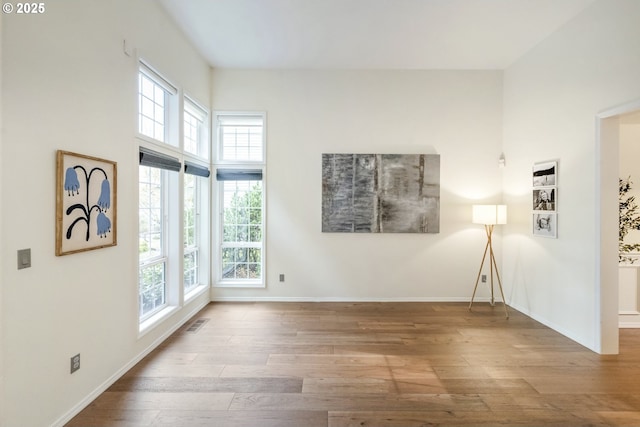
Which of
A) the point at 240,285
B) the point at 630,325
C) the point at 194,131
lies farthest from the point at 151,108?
the point at 630,325

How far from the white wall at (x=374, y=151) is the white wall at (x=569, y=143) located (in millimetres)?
536

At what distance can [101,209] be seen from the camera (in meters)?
2.39

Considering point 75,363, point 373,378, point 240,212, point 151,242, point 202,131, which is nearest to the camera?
point 75,363

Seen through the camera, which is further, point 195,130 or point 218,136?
point 218,136

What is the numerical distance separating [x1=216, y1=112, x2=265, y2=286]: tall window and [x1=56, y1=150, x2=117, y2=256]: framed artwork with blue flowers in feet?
7.49

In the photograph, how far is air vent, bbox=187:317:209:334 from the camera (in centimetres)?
363

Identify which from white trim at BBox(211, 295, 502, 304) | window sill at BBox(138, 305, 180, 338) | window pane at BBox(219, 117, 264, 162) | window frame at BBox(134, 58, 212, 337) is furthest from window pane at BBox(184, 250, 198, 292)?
window pane at BBox(219, 117, 264, 162)

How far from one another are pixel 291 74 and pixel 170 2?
189cm

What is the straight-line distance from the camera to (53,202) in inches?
77.8

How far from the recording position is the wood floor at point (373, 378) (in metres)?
2.17

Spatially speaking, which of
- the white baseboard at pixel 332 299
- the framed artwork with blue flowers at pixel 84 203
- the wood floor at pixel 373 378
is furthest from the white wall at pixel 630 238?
the framed artwork with blue flowers at pixel 84 203

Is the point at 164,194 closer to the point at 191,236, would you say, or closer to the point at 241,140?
the point at 191,236

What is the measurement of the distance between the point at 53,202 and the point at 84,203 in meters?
0.24

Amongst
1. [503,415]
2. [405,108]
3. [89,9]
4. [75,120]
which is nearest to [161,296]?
[75,120]
